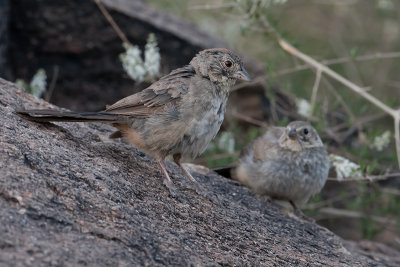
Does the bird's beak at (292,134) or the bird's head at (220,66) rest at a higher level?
the bird's beak at (292,134)

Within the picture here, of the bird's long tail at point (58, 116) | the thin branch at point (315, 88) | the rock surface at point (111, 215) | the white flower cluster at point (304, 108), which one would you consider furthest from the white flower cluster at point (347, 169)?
the bird's long tail at point (58, 116)

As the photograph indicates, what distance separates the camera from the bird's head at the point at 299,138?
6.05 metres

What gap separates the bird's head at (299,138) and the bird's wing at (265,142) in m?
0.11

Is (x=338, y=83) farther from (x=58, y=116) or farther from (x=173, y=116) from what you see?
(x=58, y=116)

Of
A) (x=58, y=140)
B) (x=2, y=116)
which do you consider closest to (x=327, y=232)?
(x=58, y=140)

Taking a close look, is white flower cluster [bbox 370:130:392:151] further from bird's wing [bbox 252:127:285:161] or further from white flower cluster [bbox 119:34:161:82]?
A: white flower cluster [bbox 119:34:161:82]

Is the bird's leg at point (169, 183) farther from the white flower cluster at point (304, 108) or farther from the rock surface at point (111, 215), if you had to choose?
the white flower cluster at point (304, 108)

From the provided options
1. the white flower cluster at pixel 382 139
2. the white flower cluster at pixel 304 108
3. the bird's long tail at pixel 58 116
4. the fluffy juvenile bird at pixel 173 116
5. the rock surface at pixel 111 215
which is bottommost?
the rock surface at pixel 111 215

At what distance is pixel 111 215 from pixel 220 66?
1883mm

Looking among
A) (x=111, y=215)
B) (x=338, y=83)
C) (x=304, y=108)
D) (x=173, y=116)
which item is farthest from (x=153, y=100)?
(x=338, y=83)

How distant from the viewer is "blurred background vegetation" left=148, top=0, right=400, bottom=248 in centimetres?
653

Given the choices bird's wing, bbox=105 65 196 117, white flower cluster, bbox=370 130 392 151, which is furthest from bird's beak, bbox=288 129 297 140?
bird's wing, bbox=105 65 196 117

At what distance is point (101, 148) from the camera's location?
442 centimetres

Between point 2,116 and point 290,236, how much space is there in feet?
7.91
